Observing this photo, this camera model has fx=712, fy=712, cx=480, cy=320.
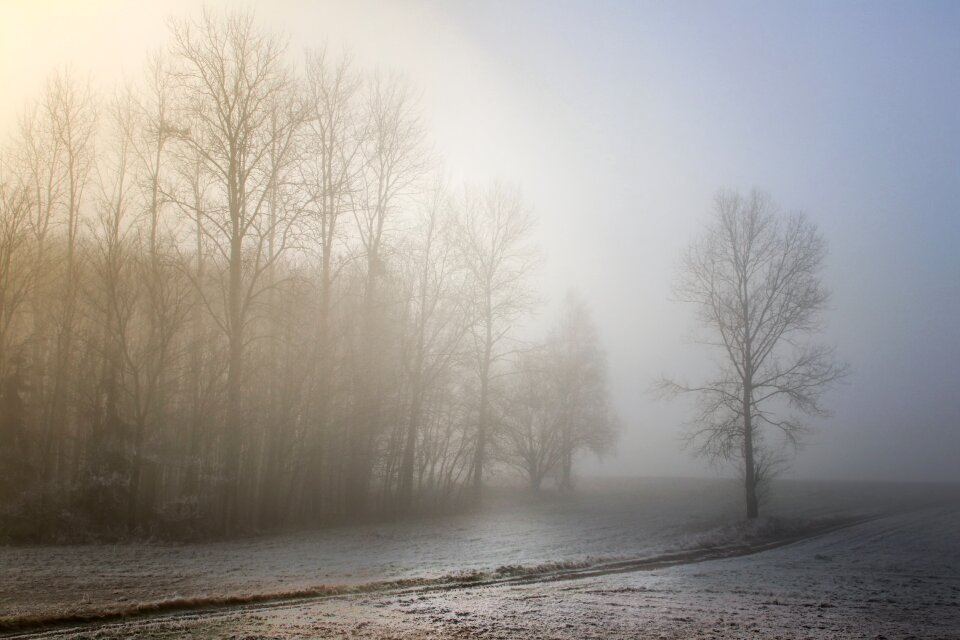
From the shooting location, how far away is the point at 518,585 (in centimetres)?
1541

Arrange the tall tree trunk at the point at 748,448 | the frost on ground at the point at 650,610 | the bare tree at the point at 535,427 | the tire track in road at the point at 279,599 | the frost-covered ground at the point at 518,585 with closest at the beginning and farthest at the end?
the tire track in road at the point at 279,599
the frost on ground at the point at 650,610
the frost-covered ground at the point at 518,585
the tall tree trunk at the point at 748,448
the bare tree at the point at 535,427

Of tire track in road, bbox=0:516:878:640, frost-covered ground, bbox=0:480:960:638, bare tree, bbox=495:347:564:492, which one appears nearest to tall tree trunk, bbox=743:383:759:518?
frost-covered ground, bbox=0:480:960:638

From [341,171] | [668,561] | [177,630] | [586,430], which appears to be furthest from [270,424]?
[586,430]

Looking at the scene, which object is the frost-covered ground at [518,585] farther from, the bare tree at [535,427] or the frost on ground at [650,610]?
the bare tree at [535,427]

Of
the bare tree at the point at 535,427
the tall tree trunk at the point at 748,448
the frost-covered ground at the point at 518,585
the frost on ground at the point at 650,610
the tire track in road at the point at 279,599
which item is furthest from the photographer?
the bare tree at the point at 535,427

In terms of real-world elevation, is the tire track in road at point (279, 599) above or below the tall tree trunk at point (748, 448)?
below

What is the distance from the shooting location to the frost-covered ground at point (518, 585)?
1102cm

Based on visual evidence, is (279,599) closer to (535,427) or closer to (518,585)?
(518,585)

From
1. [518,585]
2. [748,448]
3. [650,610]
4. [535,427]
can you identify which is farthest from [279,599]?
[535,427]

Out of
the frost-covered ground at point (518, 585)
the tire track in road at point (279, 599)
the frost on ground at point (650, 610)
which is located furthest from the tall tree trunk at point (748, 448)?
the frost on ground at point (650, 610)

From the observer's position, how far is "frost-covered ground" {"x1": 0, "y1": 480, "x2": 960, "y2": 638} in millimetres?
11016

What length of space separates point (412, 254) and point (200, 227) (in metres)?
11.4

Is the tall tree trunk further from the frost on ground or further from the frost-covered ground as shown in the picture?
the frost on ground

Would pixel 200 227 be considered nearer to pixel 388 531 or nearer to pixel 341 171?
pixel 341 171
